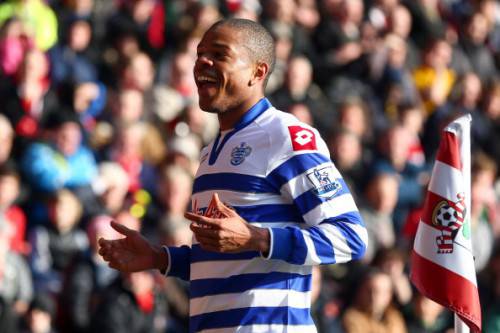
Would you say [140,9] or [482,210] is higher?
[140,9]

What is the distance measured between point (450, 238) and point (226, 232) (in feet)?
4.53

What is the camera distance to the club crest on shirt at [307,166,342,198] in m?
5.27

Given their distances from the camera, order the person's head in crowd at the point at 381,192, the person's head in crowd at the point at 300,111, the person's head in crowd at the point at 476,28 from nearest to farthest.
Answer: the person's head in crowd at the point at 381,192 < the person's head in crowd at the point at 300,111 < the person's head in crowd at the point at 476,28

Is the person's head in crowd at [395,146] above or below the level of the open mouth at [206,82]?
below

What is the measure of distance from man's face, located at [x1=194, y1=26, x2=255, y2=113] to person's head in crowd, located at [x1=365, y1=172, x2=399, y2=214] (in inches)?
244

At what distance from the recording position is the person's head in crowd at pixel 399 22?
14477 mm

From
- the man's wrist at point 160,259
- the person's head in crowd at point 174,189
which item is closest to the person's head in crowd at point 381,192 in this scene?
the person's head in crowd at point 174,189

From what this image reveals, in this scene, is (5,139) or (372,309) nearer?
(5,139)

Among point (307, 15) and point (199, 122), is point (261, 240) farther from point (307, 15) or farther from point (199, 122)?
point (307, 15)

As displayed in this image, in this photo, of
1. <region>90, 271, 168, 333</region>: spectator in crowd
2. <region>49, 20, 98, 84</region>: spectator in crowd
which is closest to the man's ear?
<region>90, 271, 168, 333</region>: spectator in crowd

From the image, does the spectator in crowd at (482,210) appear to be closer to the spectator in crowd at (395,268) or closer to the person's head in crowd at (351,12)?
the spectator in crowd at (395,268)

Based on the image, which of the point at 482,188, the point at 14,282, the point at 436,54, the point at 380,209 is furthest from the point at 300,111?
the point at 14,282

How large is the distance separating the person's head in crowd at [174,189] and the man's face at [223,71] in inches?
197

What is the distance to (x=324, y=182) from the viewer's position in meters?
5.29
